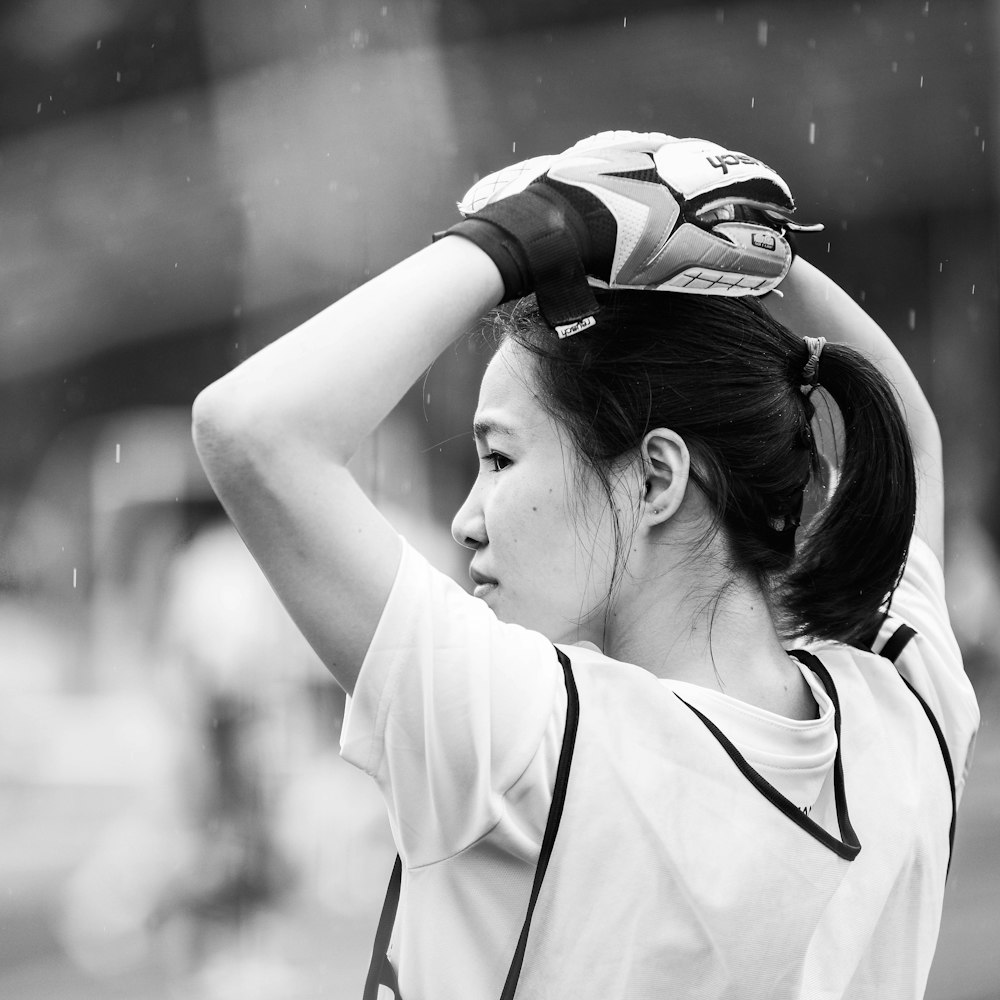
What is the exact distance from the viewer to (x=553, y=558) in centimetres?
115

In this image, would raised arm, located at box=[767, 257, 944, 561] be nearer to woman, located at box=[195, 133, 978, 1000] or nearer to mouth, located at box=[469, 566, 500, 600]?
woman, located at box=[195, 133, 978, 1000]

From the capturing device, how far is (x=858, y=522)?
50.6 inches

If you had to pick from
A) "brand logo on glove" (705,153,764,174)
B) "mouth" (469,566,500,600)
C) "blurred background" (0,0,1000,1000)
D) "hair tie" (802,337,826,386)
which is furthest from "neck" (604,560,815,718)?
"blurred background" (0,0,1000,1000)

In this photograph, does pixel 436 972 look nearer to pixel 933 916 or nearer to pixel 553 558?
pixel 553 558

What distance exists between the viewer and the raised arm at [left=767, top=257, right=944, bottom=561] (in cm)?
146

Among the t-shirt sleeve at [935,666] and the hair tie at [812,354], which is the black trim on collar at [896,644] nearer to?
the t-shirt sleeve at [935,666]

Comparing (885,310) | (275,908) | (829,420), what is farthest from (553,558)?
(885,310)

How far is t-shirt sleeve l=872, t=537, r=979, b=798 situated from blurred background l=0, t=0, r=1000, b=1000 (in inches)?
162

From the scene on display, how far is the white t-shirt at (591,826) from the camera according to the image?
94cm

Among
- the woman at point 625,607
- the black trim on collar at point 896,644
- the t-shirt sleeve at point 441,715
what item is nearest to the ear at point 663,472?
the woman at point 625,607

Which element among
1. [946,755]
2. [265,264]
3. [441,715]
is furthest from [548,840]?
[265,264]

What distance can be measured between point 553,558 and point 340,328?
12.5 inches

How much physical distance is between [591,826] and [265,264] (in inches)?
238

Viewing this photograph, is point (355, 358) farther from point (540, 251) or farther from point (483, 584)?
point (483, 584)
